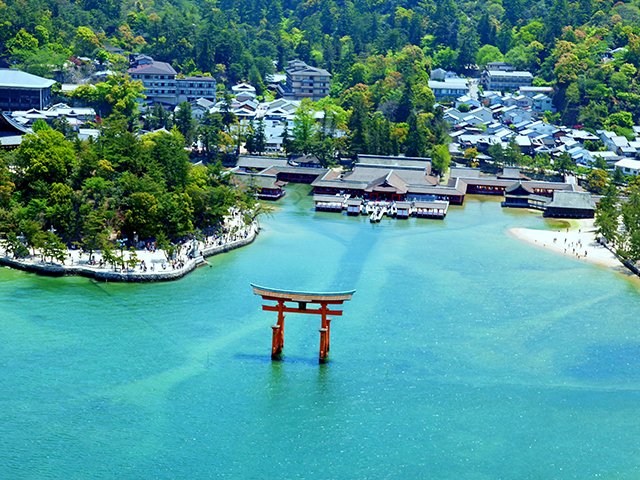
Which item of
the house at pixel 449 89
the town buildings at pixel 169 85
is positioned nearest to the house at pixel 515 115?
the house at pixel 449 89

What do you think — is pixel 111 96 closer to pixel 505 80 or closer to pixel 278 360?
pixel 505 80

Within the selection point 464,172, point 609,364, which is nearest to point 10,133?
point 464,172

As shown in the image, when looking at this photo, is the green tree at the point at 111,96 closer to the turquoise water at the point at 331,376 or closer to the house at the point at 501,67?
the turquoise water at the point at 331,376

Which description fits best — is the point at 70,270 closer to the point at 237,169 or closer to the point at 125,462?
the point at 125,462

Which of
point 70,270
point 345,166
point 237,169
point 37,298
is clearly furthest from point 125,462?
point 345,166

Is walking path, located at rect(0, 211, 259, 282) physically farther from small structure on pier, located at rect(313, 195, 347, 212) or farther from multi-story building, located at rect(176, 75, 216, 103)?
multi-story building, located at rect(176, 75, 216, 103)
